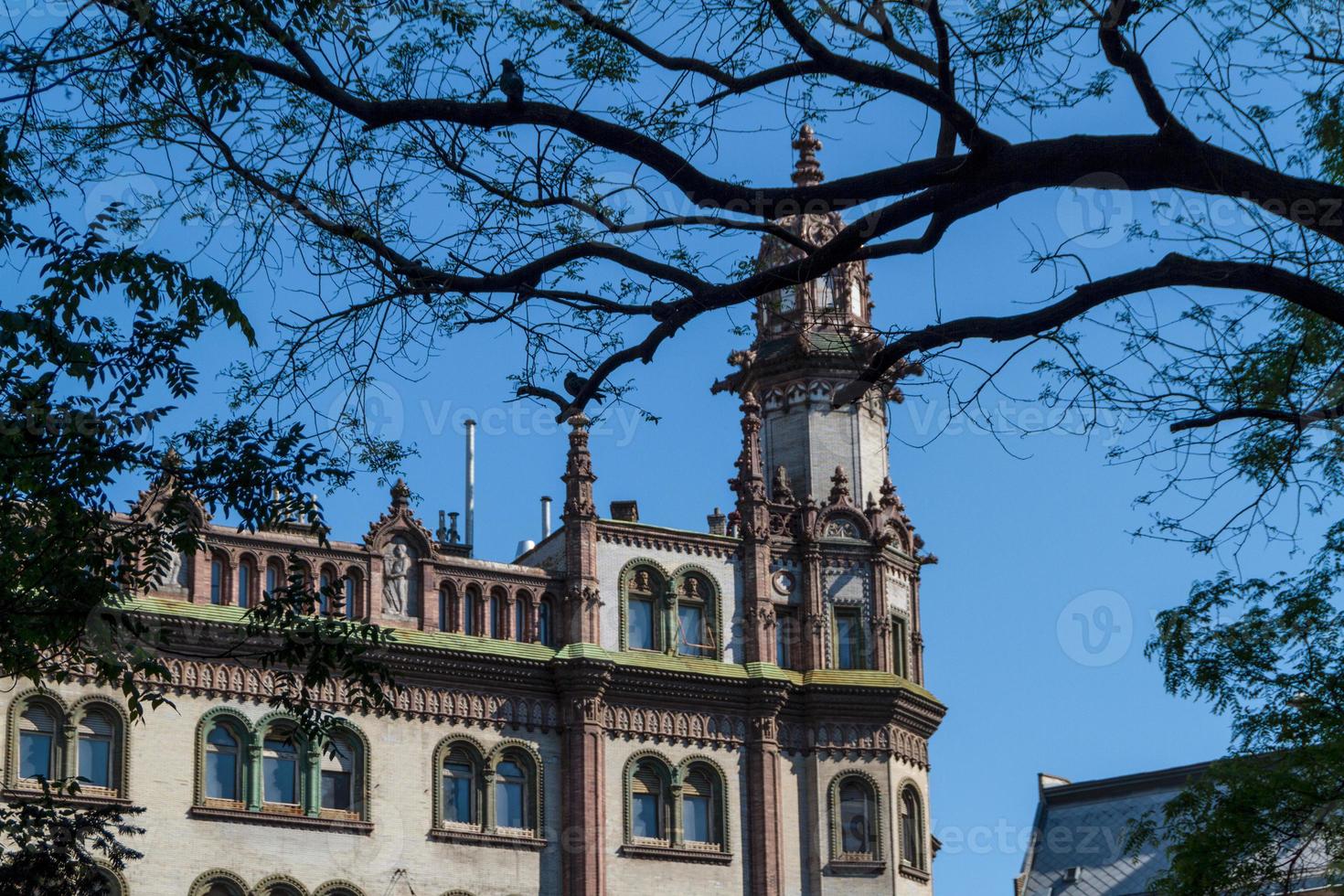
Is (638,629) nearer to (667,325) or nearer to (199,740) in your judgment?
(199,740)

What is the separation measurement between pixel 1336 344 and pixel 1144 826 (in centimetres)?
1363

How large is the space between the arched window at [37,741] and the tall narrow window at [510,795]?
9926 mm

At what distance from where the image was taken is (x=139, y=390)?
22297 mm

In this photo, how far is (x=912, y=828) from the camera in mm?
58062

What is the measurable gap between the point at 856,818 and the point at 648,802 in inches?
198

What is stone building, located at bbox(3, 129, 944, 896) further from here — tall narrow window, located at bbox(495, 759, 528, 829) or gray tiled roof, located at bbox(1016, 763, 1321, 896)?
gray tiled roof, located at bbox(1016, 763, 1321, 896)

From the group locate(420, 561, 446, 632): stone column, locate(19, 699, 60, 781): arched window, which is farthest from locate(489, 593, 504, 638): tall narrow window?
locate(19, 699, 60, 781): arched window

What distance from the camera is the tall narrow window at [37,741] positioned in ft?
160

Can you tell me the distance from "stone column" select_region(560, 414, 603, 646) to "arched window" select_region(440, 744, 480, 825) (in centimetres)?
A: 363

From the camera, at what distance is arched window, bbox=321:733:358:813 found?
2058 inches

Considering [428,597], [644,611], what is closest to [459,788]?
[428,597]

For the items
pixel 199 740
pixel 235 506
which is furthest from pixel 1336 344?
pixel 199 740

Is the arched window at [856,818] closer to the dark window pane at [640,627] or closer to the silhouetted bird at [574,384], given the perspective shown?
the dark window pane at [640,627]

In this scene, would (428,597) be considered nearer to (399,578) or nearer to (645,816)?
(399,578)
